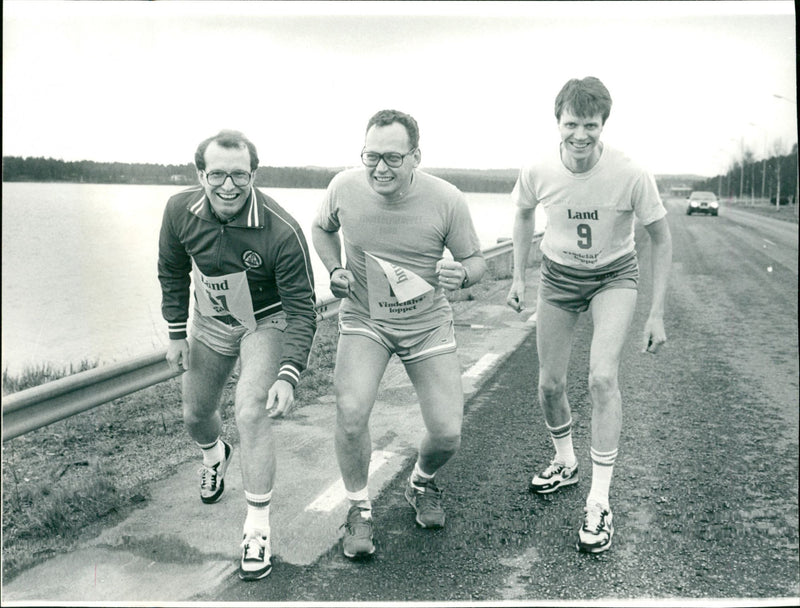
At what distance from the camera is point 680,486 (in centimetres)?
327

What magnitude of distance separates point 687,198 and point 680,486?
110cm

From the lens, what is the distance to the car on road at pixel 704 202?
2998mm

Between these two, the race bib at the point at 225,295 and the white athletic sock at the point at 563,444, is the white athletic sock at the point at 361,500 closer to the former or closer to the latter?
the race bib at the point at 225,295

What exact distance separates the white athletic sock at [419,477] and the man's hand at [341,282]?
0.75 meters

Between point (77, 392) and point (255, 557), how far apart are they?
75 centimetres

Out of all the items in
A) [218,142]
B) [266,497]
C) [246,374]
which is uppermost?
[218,142]

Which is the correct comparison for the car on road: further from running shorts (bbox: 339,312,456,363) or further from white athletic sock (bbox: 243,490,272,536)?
white athletic sock (bbox: 243,490,272,536)

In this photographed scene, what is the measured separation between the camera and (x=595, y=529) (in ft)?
9.51

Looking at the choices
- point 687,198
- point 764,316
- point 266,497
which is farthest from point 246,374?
point 764,316

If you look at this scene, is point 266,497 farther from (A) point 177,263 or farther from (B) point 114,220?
(B) point 114,220

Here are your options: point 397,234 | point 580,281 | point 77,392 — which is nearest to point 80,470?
point 77,392

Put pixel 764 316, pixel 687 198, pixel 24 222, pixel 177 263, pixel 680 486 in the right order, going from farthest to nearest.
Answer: pixel 764 316 → pixel 680 486 → pixel 687 198 → pixel 177 263 → pixel 24 222

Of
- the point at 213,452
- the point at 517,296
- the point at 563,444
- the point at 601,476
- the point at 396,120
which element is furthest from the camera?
the point at 563,444

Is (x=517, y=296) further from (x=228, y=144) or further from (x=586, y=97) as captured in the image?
(x=228, y=144)
